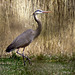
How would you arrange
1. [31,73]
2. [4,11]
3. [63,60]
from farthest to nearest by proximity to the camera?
[4,11] → [63,60] → [31,73]

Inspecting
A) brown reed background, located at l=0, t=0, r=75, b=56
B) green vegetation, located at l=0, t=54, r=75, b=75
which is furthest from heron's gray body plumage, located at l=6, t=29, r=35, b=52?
brown reed background, located at l=0, t=0, r=75, b=56

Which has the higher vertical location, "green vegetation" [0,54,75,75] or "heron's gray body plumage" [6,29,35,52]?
"heron's gray body plumage" [6,29,35,52]

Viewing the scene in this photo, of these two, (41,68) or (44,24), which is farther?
(44,24)

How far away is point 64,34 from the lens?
9172 mm

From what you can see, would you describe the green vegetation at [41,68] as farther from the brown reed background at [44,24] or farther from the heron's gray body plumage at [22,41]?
the heron's gray body plumage at [22,41]

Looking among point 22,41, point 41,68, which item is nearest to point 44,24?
point 22,41

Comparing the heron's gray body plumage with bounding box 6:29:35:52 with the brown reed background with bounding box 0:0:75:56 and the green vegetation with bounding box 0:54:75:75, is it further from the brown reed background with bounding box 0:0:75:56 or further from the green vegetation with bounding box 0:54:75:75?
the brown reed background with bounding box 0:0:75:56

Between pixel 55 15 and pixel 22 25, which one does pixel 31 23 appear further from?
pixel 55 15

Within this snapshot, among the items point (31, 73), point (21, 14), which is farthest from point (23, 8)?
point (31, 73)

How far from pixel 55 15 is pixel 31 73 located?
444 cm

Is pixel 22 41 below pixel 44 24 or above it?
below

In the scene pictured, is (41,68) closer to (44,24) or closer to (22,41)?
(22,41)

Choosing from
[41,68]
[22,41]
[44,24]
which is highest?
[44,24]

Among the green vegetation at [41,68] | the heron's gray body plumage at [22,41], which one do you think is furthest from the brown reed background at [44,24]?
the heron's gray body plumage at [22,41]
